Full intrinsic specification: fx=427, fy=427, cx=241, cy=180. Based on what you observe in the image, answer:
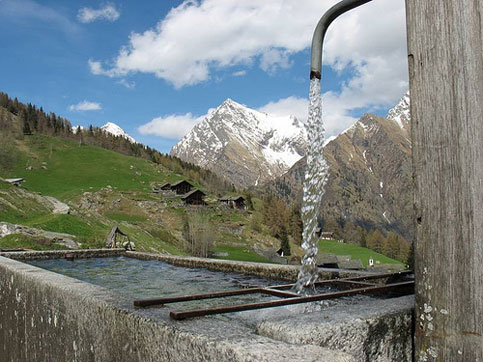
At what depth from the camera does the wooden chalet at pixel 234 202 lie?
10706cm

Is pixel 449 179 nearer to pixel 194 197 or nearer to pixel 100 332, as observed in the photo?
pixel 100 332

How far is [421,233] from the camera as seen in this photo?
220cm

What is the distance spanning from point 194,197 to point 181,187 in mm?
5940

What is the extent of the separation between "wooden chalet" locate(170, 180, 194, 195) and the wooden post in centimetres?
9689

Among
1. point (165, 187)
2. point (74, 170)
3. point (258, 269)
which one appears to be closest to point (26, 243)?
point (258, 269)

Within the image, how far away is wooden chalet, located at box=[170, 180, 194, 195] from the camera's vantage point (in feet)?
323

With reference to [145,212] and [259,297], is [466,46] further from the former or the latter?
[145,212]

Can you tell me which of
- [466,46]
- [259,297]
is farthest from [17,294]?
[466,46]

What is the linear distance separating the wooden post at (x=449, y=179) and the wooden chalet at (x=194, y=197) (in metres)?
92.0

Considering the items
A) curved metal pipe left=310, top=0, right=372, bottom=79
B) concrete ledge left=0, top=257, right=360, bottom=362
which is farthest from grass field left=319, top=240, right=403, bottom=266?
curved metal pipe left=310, top=0, right=372, bottom=79

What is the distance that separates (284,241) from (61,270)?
243 feet

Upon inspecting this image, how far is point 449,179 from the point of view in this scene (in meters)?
2.11

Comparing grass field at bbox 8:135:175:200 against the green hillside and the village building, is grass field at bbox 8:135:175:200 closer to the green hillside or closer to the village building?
the green hillside

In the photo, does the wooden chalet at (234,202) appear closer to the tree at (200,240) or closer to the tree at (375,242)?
the tree at (200,240)
